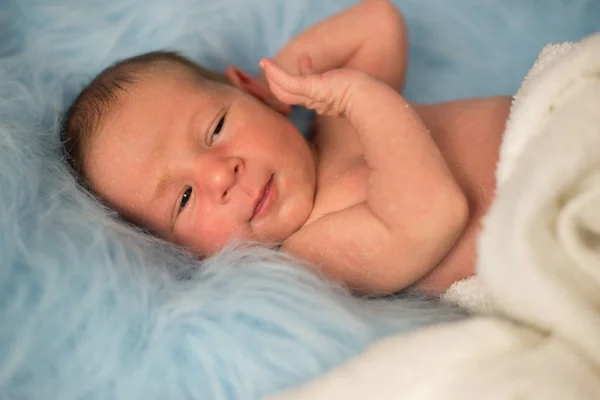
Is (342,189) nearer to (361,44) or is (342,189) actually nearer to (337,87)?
(337,87)

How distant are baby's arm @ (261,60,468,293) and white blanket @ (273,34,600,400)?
96 millimetres

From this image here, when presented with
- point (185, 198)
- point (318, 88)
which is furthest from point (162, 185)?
point (318, 88)

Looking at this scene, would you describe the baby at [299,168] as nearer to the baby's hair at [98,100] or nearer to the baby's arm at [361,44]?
the baby's hair at [98,100]

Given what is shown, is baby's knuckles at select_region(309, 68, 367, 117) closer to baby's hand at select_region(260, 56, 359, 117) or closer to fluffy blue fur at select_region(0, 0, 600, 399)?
baby's hand at select_region(260, 56, 359, 117)

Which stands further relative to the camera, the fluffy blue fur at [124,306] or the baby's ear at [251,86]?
the baby's ear at [251,86]

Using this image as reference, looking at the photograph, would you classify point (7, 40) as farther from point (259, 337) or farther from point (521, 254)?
point (521, 254)

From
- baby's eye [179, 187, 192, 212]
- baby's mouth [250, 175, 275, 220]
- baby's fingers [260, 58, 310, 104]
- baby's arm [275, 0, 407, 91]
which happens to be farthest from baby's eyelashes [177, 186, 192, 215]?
baby's arm [275, 0, 407, 91]

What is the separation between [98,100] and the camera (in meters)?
0.99

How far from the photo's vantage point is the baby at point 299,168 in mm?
832

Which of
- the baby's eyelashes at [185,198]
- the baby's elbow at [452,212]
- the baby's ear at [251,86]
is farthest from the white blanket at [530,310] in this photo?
the baby's ear at [251,86]

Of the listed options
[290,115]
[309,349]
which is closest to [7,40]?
[290,115]

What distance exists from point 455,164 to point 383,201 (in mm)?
168

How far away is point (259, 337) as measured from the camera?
731mm

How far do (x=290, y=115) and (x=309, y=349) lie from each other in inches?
27.1
